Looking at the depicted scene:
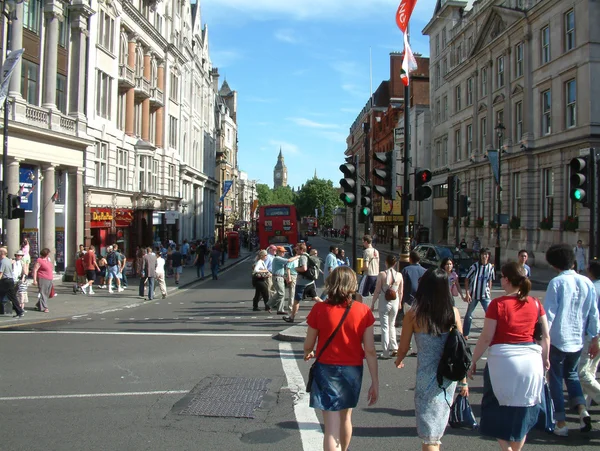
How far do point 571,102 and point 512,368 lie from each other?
106 feet

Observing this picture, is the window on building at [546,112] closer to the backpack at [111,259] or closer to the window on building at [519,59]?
the window on building at [519,59]

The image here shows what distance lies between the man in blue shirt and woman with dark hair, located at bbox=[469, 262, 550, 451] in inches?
45.5

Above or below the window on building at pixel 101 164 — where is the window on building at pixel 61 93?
above

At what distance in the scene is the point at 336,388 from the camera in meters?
4.71

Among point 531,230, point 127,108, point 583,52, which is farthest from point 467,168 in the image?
point 127,108

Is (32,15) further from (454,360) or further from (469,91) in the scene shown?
(469,91)

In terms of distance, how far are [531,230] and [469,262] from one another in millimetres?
12451

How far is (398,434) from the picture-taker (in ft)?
20.0

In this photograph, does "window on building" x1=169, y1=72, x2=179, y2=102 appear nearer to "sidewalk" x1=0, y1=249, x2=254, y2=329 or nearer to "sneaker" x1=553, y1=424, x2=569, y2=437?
"sidewalk" x1=0, y1=249, x2=254, y2=329

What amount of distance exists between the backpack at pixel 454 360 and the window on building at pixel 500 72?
40.6 meters

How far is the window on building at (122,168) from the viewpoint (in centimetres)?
3106

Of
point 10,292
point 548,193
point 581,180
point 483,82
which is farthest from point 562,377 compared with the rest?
point 483,82

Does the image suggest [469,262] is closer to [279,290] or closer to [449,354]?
[279,290]

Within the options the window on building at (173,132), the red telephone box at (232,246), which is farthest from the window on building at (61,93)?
the red telephone box at (232,246)
